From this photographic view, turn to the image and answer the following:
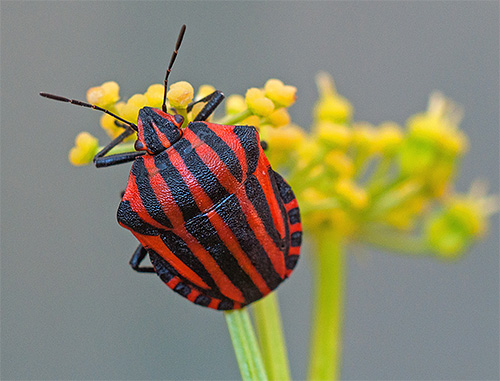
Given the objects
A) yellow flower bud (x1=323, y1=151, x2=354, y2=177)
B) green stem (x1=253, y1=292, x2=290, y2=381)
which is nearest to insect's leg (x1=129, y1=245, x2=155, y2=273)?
green stem (x1=253, y1=292, x2=290, y2=381)

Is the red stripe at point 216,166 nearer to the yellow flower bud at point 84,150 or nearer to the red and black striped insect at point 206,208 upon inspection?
the red and black striped insect at point 206,208

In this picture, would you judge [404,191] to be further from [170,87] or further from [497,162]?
[497,162]

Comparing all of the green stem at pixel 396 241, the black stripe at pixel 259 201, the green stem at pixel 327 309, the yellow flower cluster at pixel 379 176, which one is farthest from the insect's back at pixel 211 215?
the green stem at pixel 396 241

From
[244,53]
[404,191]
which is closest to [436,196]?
[404,191]

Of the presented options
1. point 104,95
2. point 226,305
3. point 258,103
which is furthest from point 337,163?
point 104,95

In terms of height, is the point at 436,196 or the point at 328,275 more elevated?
the point at 436,196

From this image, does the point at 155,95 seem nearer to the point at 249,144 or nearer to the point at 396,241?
the point at 249,144

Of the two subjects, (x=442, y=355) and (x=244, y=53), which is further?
(x=442, y=355)

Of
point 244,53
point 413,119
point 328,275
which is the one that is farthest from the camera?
point 244,53
